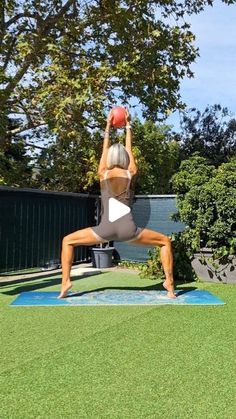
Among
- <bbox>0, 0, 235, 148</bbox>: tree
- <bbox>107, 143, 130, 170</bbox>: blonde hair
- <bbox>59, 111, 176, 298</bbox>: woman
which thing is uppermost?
<bbox>0, 0, 235, 148</bbox>: tree

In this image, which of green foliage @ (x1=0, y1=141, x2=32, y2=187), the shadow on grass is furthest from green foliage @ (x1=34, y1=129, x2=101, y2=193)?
the shadow on grass

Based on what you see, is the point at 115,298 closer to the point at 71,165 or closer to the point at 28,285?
the point at 28,285

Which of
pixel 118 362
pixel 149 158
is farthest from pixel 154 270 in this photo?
pixel 149 158

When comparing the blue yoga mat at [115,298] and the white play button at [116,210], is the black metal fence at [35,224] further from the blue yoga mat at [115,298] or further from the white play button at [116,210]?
the white play button at [116,210]

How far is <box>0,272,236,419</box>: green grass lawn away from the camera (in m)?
3.08

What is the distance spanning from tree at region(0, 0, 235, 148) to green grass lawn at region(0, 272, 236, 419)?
19.3ft

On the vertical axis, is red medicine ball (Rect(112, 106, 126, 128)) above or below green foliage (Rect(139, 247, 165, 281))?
above

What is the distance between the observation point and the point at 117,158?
651 cm

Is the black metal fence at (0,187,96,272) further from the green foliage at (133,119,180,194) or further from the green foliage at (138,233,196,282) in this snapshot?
the green foliage at (133,119,180,194)

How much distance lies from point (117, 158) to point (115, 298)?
189cm

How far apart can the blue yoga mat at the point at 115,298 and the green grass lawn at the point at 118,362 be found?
22 cm

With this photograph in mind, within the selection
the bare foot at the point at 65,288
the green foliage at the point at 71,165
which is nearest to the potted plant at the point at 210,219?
the bare foot at the point at 65,288

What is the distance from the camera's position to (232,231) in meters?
8.25

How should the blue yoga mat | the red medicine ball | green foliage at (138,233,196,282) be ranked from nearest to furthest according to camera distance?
the blue yoga mat < the red medicine ball < green foliage at (138,233,196,282)
